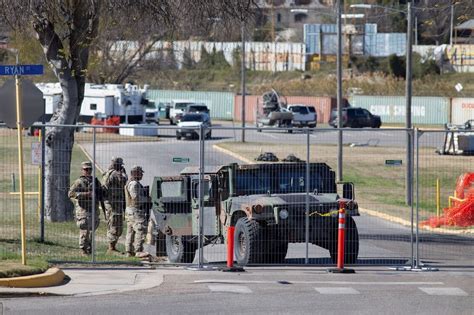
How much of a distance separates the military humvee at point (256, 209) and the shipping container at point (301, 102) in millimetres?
59202

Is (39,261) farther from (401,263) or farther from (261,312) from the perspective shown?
(401,263)

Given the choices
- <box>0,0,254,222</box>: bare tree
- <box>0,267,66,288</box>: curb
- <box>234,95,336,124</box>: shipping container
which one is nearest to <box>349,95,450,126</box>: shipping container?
<box>234,95,336,124</box>: shipping container

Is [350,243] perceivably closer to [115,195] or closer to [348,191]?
[348,191]

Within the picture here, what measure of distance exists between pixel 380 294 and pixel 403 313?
1.52 metres

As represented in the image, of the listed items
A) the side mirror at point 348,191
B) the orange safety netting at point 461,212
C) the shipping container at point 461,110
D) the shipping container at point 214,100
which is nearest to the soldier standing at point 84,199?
the side mirror at point 348,191

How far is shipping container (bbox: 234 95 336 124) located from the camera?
79250 mm

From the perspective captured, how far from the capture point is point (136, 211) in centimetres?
1758

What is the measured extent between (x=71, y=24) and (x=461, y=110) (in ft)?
183

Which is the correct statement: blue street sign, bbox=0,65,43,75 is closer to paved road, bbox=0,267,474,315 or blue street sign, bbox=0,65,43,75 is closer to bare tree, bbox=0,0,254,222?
paved road, bbox=0,267,474,315

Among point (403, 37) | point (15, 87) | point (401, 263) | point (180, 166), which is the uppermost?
point (403, 37)

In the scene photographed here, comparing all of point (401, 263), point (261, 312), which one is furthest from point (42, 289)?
point (401, 263)

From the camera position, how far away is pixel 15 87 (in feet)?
51.2

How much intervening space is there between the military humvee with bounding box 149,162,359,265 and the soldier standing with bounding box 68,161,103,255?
3.48ft

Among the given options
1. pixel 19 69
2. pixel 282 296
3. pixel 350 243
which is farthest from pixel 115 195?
pixel 282 296
